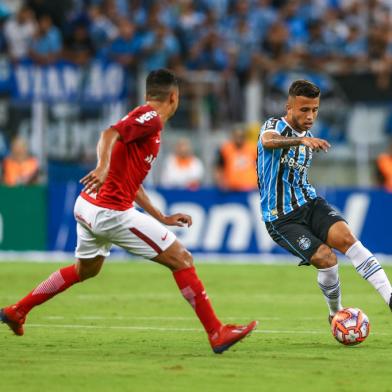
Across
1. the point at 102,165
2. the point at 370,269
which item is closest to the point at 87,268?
the point at 102,165

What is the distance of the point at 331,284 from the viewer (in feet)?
31.5

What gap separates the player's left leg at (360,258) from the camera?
30.8 feet

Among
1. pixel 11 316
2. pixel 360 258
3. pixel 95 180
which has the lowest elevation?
pixel 11 316

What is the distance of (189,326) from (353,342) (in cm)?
206

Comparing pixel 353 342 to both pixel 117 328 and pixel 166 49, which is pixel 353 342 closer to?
pixel 117 328

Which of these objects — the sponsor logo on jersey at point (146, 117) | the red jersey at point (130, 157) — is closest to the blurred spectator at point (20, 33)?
the red jersey at point (130, 157)

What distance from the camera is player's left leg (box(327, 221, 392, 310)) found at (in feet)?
30.8

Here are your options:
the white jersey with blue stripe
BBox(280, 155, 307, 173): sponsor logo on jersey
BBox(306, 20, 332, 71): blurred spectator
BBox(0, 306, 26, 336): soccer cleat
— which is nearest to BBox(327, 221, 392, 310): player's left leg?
the white jersey with blue stripe

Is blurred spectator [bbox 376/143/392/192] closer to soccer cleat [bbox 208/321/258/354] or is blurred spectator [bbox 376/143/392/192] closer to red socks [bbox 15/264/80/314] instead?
red socks [bbox 15/264/80/314]

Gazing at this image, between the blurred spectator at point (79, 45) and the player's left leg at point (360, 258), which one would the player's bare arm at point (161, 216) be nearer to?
the player's left leg at point (360, 258)

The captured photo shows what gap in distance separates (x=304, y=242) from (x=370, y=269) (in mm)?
581

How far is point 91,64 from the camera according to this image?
20.8m

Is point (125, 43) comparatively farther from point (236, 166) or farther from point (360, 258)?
point (360, 258)

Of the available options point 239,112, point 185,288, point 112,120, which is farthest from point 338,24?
point 185,288
